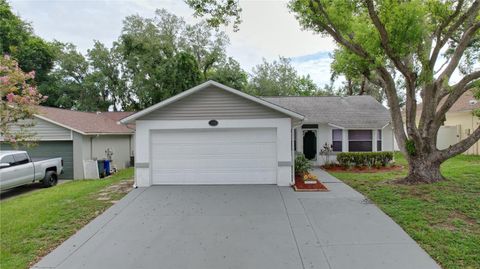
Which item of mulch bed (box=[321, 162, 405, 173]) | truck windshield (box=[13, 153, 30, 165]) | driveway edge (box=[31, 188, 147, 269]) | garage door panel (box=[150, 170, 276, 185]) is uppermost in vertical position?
truck windshield (box=[13, 153, 30, 165])

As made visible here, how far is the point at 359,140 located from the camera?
48.0 ft

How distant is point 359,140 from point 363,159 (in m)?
1.43

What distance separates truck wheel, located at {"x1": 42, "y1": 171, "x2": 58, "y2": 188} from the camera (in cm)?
1077

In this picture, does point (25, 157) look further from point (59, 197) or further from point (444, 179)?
point (444, 179)

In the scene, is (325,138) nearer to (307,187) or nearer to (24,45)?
(307,187)

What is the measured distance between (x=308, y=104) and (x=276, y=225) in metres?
12.7

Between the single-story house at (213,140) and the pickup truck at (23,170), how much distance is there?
4.42 m

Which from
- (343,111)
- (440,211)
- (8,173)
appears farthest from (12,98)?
(343,111)

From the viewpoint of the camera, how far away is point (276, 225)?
18.6ft

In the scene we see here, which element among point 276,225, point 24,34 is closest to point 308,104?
point 276,225

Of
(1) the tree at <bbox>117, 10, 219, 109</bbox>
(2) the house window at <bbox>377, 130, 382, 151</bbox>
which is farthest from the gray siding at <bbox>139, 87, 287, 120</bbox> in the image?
(1) the tree at <bbox>117, 10, 219, 109</bbox>

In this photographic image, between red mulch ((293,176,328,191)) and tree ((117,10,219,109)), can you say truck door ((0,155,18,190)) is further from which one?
tree ((117,10,219,109))

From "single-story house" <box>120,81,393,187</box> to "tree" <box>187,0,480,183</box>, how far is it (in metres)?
3.13

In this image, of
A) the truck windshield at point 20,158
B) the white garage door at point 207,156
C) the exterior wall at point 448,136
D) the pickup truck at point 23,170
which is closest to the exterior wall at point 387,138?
the exterior wall at point 448,136
